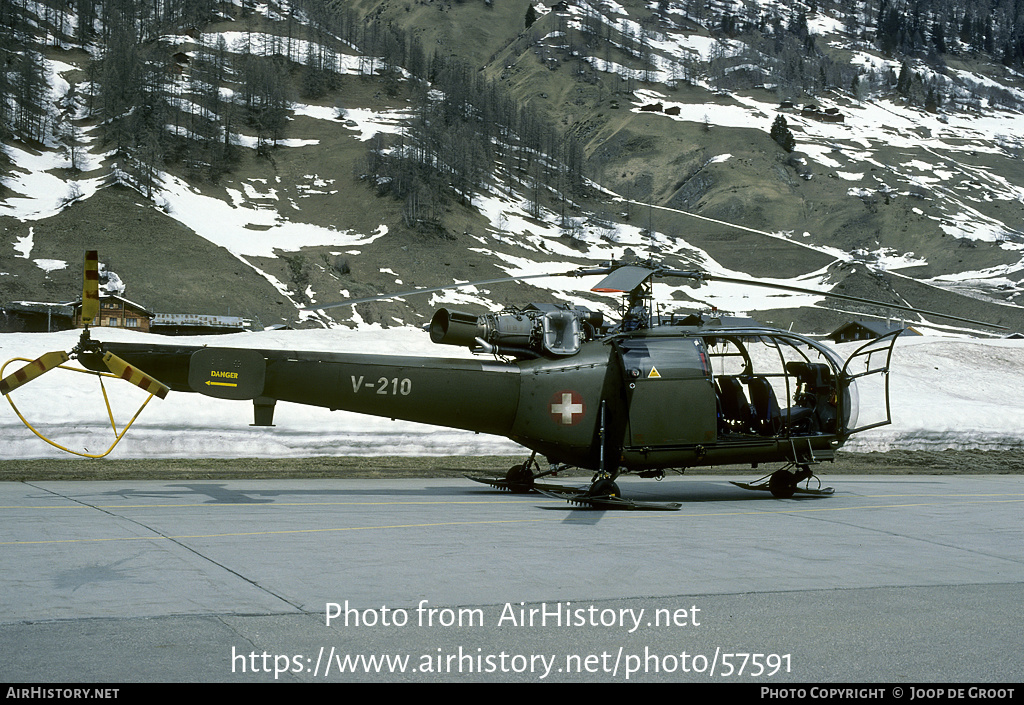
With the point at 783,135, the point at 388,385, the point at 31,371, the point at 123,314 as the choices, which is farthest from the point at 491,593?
the point at 783,135

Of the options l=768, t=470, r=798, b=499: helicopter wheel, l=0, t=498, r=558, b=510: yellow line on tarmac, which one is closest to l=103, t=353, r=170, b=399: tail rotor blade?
l=0, t=498, r=558, b=510: yellow line on tarmac

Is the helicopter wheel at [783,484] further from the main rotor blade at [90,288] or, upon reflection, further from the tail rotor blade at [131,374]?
the main rotor blade at [90,288]

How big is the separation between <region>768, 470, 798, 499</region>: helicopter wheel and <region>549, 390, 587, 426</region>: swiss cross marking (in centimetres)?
376

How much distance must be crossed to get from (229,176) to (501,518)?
101m

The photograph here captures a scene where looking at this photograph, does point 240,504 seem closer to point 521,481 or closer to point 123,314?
point 521,481

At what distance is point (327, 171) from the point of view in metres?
108

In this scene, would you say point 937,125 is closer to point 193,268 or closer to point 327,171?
point 327,171

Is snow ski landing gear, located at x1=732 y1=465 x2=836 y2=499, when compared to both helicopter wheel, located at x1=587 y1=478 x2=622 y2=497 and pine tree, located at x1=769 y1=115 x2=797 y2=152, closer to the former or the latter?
helicopter wheel, located at x1=587 y1=478 x2=622 y2=497

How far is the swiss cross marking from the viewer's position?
1316cm

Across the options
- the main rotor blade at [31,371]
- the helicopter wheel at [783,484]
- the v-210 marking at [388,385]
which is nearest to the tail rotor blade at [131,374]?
the main rotor blade at [31,371]

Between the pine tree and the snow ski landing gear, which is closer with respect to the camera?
the snow ski landing gear

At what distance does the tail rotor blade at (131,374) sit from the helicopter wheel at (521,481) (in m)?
5.75

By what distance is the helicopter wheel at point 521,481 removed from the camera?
14.4 metres
